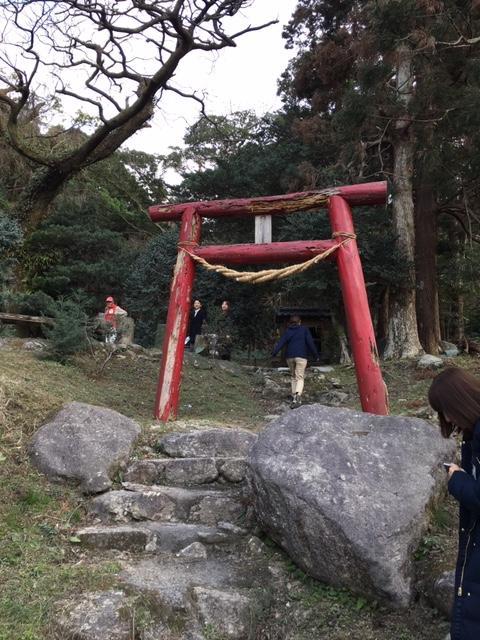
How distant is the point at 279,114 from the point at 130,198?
278 inches

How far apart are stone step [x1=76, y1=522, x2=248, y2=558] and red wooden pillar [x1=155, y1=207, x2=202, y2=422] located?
242 cm

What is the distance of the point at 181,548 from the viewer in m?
3.93

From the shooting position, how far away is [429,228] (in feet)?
45.0

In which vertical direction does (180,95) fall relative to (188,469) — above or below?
above

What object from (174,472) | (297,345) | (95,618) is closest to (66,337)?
(297,345)

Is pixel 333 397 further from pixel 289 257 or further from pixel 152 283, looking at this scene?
pixel 152 283

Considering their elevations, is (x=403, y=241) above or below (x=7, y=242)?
above

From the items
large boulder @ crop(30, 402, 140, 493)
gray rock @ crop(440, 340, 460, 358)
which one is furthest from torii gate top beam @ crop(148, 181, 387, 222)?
gray rock @ crop(440, 340, 460, 358)

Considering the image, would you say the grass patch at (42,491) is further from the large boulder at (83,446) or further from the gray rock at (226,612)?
the gray rock at (226,612)

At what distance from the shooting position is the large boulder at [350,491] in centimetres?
320

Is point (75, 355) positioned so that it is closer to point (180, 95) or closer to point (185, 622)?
point (185, 622)

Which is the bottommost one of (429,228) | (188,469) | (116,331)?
(188,469)

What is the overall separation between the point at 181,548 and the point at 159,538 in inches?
7.0

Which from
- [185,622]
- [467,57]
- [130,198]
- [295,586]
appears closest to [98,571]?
[185,622]
